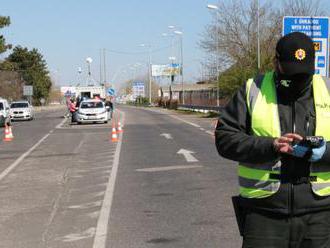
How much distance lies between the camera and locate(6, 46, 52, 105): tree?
347 feet

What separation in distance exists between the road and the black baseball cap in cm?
364

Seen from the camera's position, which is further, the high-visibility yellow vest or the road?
the road

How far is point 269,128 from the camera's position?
3.09m

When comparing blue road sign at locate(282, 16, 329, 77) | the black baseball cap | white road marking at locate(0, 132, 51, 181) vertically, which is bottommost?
white road marking at locate(0, 132, 51, 181)

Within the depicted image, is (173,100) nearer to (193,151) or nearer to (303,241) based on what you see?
(193,151)

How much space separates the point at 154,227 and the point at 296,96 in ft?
14.6

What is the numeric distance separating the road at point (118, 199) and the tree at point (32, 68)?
89.9 metres

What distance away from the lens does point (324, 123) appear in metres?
3.07

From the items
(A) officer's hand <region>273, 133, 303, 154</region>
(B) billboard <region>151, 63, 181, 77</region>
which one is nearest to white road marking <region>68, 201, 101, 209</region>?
(A) officer's hand <region>273, 133, 303, 154</region>

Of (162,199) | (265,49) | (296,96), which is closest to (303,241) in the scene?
(296,96)

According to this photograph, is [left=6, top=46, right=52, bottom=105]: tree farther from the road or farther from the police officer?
the police officer

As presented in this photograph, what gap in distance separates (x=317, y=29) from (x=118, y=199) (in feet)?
34.4

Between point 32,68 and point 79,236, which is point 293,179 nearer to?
point 79,236

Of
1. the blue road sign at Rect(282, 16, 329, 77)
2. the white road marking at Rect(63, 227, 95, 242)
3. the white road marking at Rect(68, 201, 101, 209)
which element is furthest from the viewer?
→ the blue road sign at Rect(282, 16, 329, 77)
